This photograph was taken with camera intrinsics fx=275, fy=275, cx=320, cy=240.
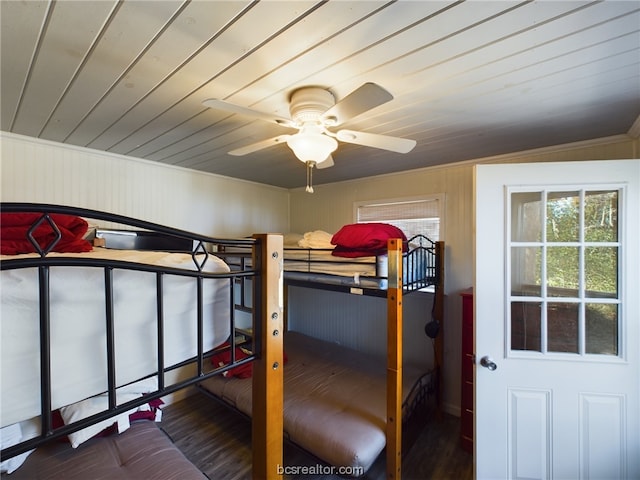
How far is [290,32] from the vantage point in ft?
3.06

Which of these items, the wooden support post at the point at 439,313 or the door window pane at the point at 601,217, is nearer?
the door window pane at the point at 601,217

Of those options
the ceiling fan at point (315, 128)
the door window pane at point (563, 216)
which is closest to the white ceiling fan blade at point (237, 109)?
the ceiling fan at point (315, 128)

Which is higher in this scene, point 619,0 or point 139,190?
point 619,0

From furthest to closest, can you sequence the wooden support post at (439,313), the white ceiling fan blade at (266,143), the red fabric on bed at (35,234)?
1. the wooden support post at (439,313)
2. the white ceiling fan blade at (266,143)
3. the red fabric on bed at (35,234)

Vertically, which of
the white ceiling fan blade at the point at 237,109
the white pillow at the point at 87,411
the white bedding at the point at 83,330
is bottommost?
the white pillow at the point at 87,411

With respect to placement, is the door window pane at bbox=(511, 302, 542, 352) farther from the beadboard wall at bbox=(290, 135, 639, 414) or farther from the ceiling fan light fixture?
the ceiling fan light fixture

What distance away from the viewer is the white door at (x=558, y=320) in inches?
55.3

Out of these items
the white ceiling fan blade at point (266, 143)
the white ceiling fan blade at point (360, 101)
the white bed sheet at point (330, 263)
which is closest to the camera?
the white ceiling fan blade at point (360, 101)

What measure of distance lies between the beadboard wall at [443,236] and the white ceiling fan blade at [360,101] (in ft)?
4.14

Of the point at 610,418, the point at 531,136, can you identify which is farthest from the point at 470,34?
the point at 610,418

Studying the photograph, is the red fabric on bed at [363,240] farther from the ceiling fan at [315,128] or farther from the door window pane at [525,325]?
the door window pane at [525,325]

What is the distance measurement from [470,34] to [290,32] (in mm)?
611

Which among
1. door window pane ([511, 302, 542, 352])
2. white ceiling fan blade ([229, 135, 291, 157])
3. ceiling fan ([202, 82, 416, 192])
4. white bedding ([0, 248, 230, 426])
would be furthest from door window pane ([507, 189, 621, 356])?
white bedding ([0, 248, 230, 426])

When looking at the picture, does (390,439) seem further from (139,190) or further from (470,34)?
(139,190)
